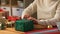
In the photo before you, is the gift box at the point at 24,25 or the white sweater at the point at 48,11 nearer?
the gift box at the point at 24,25

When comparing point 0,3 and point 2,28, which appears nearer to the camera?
point 2,28

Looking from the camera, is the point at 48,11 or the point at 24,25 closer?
the point at 24,25

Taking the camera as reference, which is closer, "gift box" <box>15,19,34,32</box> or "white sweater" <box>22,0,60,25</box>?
"gift box" <box>15,19,34,32</box>

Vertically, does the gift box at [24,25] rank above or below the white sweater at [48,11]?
below

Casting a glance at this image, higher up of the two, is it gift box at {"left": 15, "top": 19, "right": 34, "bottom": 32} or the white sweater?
the white sweater

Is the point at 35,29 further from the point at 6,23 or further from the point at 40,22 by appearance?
the point at 6,23

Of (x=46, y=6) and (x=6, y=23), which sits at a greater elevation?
(x=46, y=6)

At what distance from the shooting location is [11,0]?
4047mm

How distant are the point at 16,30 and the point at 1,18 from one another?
0.82 ft

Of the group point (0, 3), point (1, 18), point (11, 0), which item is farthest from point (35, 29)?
point (0, 3)

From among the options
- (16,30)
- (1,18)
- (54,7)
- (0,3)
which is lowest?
(16,30)

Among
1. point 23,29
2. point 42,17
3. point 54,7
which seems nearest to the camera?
point 23,29

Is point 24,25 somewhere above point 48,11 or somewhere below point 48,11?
below

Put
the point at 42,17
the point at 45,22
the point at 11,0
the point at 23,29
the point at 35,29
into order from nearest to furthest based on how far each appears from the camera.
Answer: the point at 23,29, the point at 35,29, the point at 45,22, the point at 42,17, the point at 11,0
